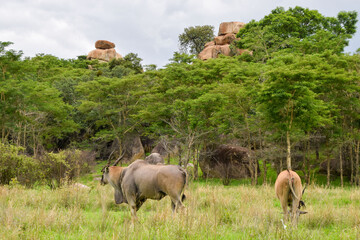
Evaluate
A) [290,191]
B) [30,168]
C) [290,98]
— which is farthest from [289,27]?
Result: [290,191]

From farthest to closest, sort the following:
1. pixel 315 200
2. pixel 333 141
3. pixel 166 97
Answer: pixel 166 97, pixel 333 141, pixel 315 200

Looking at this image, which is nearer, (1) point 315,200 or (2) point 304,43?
(1) point 315,200

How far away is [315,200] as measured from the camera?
11.3 metres

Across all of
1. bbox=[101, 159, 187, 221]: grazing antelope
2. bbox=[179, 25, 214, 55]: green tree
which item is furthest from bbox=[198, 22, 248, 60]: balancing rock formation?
bbox=[101, 159, 187, 221]: grazing antelope

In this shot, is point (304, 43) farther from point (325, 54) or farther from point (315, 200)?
point (315, 200)

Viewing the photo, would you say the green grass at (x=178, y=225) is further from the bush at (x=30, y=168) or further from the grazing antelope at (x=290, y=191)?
the bush at (x=30, y=168)

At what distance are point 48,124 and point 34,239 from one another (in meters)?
30.8

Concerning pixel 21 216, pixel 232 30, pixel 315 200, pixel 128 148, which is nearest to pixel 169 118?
pixel 128 148

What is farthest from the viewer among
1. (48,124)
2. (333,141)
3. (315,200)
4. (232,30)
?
(232,30)

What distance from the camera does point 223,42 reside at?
51062 mm

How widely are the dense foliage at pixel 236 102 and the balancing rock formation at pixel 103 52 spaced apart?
30011 mm

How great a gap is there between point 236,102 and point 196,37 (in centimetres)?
Answer: 4252

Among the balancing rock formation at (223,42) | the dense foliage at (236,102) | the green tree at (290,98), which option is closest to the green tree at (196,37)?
the balancing rock formation at (223,42)

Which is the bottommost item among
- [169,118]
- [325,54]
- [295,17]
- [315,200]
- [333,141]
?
[315,200]
